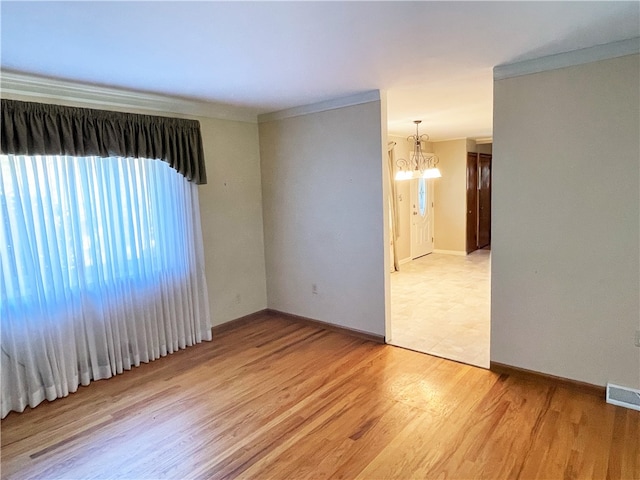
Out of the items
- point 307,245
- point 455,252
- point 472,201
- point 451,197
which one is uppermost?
point 451,197

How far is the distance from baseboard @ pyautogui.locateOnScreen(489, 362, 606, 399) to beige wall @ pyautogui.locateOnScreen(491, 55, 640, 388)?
0.04 metres

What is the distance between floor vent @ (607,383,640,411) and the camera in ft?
8.75

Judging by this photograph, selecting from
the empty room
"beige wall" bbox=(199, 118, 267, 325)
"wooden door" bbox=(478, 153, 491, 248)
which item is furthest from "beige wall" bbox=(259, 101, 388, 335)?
"wooden door" bbox=(478, 153, 491, 248)

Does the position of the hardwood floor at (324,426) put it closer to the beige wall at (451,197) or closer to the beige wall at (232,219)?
the beige wall at (232,219)

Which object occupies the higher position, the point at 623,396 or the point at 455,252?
the point at 455,252

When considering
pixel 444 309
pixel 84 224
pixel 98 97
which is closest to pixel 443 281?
pixel 444 309

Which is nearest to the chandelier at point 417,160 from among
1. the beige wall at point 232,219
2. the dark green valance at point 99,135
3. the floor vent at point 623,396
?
the beige wall at point 232,219

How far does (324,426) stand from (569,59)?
300 centimetres

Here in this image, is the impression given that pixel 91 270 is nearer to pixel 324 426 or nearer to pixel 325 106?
pixel 324 426

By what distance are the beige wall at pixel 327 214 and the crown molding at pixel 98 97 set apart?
0.81 metres

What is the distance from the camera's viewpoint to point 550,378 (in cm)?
302

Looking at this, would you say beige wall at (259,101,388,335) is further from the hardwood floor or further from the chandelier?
the chandelier

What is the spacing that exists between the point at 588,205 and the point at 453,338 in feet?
5.97

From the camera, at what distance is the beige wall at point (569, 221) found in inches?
103
